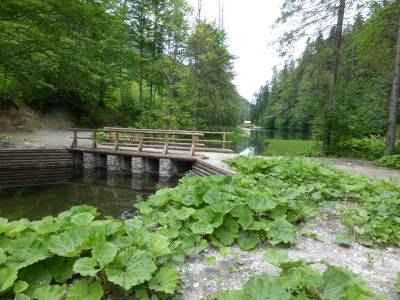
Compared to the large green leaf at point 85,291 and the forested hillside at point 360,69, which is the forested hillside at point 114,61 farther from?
the large green leaf at point 85,291

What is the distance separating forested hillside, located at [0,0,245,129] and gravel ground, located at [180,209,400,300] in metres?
9.61

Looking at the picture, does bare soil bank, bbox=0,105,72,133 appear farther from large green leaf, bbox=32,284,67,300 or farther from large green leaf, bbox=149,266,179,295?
large green leaf, bbox=149,266,179,295

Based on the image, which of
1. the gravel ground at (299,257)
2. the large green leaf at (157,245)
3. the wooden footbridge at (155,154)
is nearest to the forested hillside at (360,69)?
the wooden footbridge at (155,154)

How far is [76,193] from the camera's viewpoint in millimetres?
9164

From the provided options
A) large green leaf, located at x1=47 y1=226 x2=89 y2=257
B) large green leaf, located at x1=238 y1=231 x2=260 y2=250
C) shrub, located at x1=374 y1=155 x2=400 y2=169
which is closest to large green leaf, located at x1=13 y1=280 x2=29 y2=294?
large green leaf, located at x1=47 y1=226 x2=89 y2=257

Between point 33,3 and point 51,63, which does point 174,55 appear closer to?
point 51,63

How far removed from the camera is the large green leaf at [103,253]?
2.04 metres

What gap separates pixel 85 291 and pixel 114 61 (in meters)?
13.4

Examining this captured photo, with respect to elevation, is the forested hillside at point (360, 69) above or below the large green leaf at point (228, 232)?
above

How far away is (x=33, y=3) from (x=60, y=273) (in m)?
9.37

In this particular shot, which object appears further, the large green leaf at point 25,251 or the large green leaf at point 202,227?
the large green leaf at point 202,227

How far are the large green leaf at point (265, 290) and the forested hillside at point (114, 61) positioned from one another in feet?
33.4

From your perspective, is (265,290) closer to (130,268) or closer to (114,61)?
(130,268)

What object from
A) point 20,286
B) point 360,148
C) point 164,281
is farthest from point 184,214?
point 360,148
